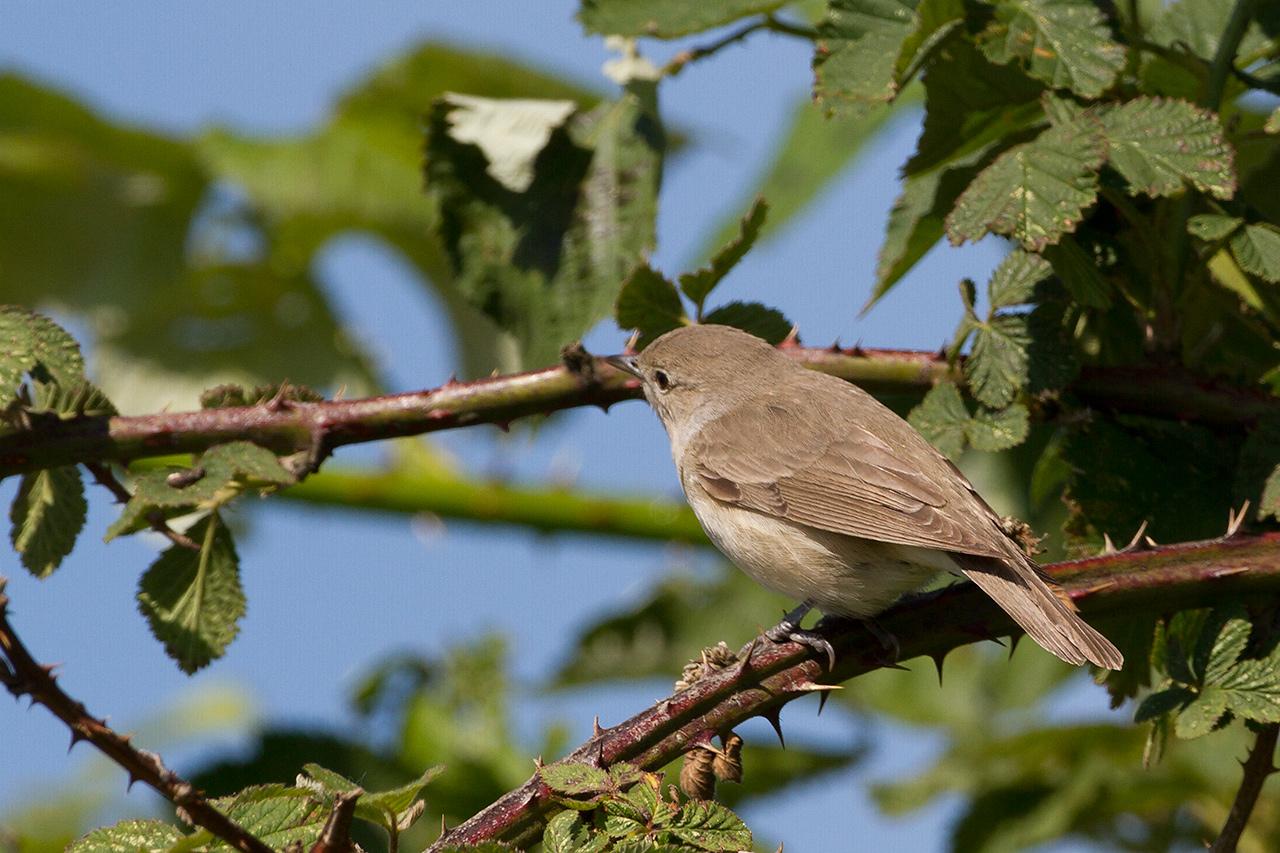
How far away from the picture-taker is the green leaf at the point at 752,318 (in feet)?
12.5

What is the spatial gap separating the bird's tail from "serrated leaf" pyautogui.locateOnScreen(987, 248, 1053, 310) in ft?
2.03

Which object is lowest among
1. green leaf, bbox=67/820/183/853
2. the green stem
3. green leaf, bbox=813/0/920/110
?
the green stem

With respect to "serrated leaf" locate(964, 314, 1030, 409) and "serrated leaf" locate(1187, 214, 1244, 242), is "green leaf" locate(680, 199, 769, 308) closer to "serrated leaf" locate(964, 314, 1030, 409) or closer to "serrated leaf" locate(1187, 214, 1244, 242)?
"serrated leaf" locate(964, 314, 1030, 409)

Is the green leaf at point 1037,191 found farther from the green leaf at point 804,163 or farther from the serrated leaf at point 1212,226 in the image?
the green leaf at point 804,163

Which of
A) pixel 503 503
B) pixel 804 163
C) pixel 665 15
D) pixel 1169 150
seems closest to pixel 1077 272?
pixel 1169 150

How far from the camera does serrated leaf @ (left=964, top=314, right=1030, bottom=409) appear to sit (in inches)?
130

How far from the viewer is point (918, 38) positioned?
341 centimetres

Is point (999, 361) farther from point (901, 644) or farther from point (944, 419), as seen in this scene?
point (901, 644)

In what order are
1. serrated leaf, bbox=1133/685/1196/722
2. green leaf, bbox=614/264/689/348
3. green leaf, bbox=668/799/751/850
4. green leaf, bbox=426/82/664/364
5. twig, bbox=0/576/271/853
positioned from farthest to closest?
green leaf, bbox=426/82/664/364, green leaf, bbox=614/264/689/348, serrated leaf, bbox=1133/685/1196/722, green leaf, bbox=668/799/751/850, twig, bbox=0/576/271/853

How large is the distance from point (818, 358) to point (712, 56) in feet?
3.42

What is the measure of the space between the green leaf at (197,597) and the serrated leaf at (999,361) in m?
1.79

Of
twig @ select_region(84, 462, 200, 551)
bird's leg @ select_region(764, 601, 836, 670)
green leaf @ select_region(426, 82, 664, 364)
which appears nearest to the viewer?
bird's leg @ select_region(764, 601, 836, 670)

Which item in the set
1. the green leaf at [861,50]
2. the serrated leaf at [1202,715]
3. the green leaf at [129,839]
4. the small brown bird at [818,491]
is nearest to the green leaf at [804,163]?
the small brown bird at [818,491]

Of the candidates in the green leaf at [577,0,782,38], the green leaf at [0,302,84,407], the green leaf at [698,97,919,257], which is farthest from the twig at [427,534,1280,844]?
the green leaf at [698,97,919,257]
